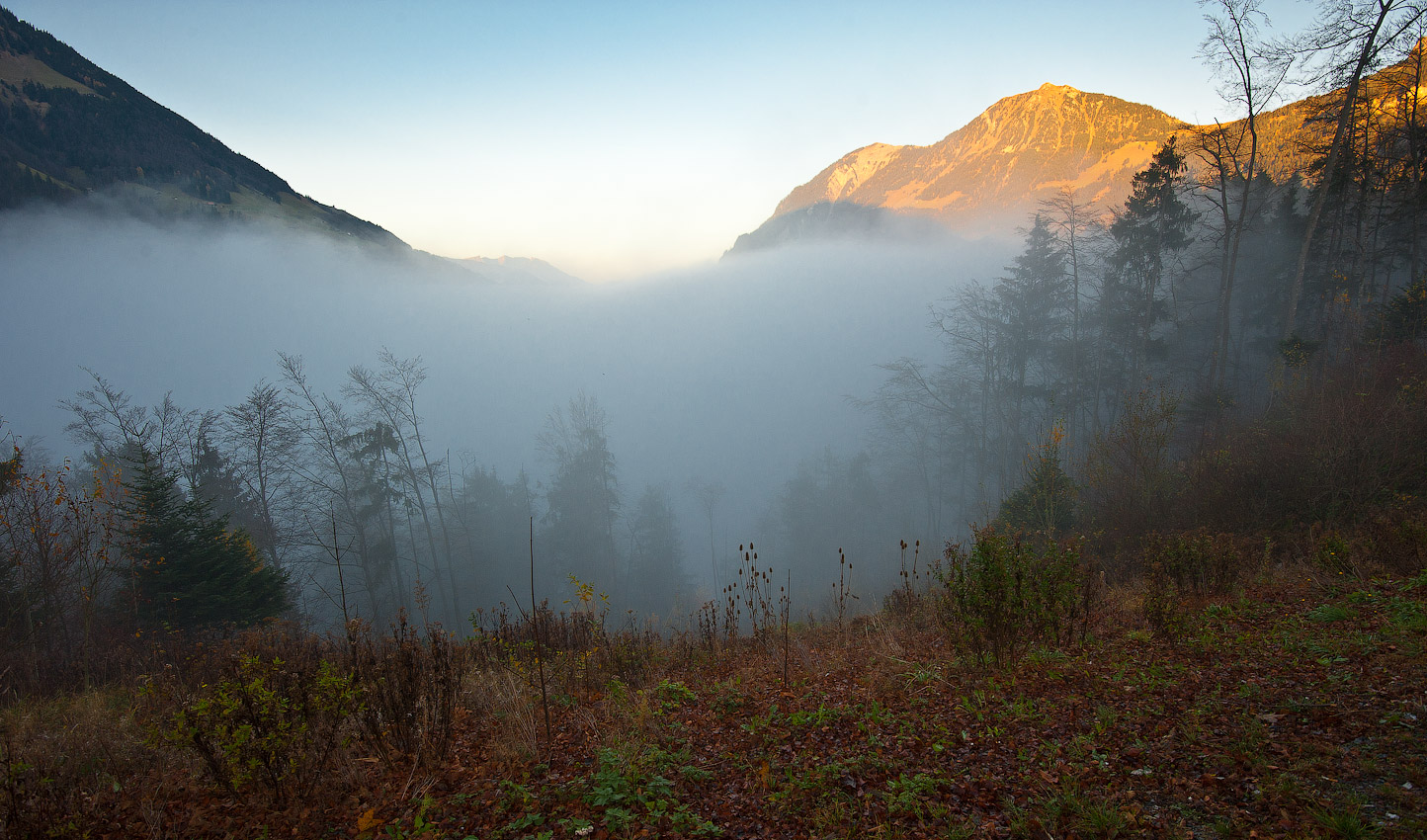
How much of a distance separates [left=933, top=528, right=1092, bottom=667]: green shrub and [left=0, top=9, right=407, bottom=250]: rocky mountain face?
124119 mm

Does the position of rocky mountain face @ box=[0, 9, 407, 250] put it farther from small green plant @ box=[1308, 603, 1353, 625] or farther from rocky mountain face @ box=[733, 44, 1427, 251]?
rocky mountain face @ box=[733, 44, 1427, 251]

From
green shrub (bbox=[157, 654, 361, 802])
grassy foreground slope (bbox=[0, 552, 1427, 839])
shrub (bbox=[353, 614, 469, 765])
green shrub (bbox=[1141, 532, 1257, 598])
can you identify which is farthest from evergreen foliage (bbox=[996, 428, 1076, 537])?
green shrub (bbox=[157, 654, 361, 802])

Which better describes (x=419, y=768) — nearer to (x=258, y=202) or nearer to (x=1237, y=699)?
(x=1237, y=699)

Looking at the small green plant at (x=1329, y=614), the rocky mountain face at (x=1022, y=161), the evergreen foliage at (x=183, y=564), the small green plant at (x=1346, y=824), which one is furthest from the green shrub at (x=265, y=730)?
the rocky mountain face at (x=1022, y=161)

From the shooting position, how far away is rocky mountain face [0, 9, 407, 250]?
7644cm

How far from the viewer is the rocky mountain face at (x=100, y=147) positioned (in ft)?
251

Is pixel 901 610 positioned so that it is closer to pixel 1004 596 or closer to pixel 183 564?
pixel 1004 596

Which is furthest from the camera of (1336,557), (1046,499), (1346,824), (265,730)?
(1046,499)

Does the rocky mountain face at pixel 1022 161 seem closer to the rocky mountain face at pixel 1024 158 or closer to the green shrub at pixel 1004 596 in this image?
the rocky mountain face at pixel 1024 158

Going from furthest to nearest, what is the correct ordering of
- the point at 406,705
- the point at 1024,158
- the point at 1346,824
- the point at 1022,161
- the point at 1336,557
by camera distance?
the point at 1022,161
the point at 1024,158
the point at 1336,557
the point at 406,705
the point at 1346,824

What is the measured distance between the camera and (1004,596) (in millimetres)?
5402

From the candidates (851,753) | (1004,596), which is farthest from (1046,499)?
(851,753)

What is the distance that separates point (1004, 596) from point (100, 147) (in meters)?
138

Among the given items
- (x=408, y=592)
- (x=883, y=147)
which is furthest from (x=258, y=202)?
(x=883, y=147)
